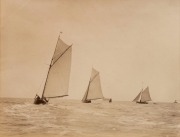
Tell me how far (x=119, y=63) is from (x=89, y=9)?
63cm

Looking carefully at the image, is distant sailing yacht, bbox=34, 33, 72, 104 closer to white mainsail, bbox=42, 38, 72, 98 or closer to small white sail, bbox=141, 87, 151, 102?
white mainsail, bbox=42, 38, 72, 98

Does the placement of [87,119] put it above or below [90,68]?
below

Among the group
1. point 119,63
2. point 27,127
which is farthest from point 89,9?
point 27,127

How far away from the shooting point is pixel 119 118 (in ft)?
10.3

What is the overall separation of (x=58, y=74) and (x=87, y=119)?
55 centimetres

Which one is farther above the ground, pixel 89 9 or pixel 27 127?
pixel 89 9

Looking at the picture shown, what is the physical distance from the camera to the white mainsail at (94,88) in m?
3.05

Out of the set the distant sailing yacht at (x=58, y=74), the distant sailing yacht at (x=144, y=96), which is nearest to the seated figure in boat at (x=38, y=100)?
the distant sailing yacht at (x=58, y=74)

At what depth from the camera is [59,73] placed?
10.6 ft

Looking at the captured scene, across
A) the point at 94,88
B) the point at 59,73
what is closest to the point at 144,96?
the point at 94,88

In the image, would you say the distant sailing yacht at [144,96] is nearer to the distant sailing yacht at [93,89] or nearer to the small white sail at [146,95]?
the small white sail at [146,95]

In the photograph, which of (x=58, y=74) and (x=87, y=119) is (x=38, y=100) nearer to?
(x=58, y=74)

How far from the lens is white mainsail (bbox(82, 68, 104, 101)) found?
120 inches

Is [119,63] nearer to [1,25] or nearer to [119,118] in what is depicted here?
[119,118]
